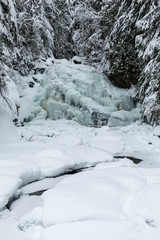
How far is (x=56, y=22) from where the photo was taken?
17.4 metres

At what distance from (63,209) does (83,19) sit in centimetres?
1438

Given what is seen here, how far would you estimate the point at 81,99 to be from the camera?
1107cm

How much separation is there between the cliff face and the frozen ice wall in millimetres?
989

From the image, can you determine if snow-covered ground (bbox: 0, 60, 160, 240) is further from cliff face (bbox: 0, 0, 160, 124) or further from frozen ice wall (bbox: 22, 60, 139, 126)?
frozen ice wall (bbox: 22, 60, 139, 126)

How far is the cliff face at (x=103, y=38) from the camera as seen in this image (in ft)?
26.1

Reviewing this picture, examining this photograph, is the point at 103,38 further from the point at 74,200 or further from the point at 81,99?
the point at 74,200

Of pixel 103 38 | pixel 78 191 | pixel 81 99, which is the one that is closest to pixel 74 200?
pixel 78 191

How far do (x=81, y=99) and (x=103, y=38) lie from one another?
5363 mm

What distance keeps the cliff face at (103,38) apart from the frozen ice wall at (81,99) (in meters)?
0.99

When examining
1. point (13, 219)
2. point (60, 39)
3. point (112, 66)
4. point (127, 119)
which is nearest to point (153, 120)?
point (127, 119)

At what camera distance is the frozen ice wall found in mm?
10766

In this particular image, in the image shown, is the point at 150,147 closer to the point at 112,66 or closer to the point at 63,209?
the point at 63,209

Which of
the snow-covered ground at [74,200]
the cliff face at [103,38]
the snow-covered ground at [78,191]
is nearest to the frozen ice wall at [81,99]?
the cliff face at [103,38]

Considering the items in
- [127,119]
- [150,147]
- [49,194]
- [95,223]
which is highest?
[95,223]
